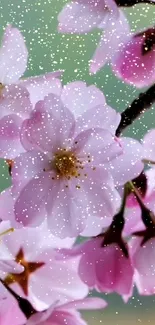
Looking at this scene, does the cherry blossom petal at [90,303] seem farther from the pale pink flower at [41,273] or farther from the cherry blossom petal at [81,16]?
the cherry blossom petal at [81,16]

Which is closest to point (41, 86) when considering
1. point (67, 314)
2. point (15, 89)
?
point (15, 89)

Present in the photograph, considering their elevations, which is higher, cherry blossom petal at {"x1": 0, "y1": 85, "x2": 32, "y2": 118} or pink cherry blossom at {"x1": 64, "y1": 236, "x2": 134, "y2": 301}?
cherry blossom petal at {"x1": 0, "y1": 85, "x2": 32, "y2": 118}

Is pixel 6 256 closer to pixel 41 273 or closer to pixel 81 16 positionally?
pixel 41 273

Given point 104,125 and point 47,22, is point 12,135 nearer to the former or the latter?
point 104,125

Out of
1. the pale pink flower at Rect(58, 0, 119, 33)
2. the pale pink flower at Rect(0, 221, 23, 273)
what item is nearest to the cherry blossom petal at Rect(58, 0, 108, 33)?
the pale pink flower at Rect(58, 0, 119, 33)

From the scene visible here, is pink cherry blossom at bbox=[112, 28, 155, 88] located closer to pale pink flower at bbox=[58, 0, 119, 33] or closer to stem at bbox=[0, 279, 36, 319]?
pale pink flower at bbox=[58, 0, 119, 33]

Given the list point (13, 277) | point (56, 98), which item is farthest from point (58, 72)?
point (13, 277)
